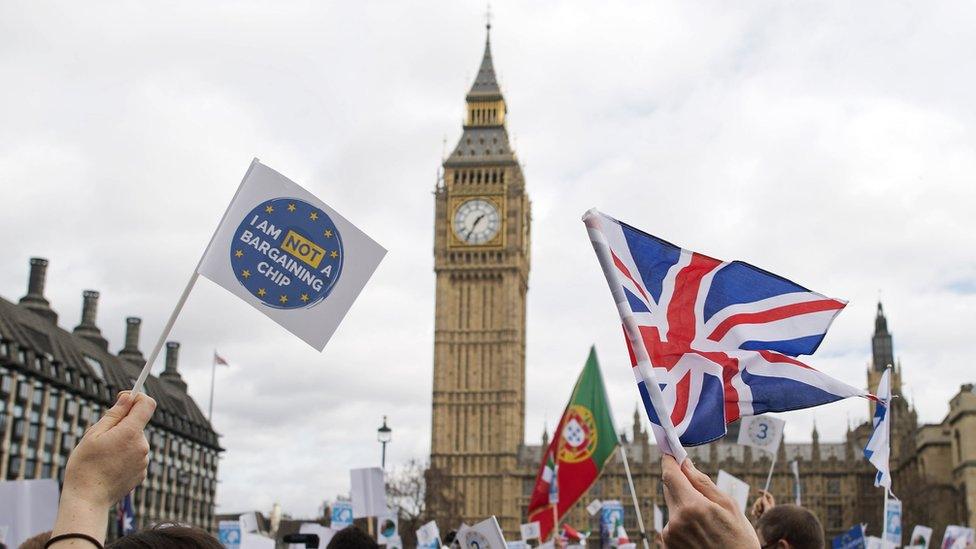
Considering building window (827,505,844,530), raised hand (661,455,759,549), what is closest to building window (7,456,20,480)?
building window (827,505,844,530)

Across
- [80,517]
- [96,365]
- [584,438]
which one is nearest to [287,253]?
[80,517]

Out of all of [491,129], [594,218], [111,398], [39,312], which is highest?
[491,129]

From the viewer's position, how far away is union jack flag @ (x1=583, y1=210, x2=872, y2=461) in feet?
14.2

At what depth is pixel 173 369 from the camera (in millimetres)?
85375

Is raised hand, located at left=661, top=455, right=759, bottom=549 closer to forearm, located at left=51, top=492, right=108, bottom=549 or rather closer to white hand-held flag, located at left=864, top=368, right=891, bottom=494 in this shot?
forearm, located at left=51, top=492, right=108, bottom=549

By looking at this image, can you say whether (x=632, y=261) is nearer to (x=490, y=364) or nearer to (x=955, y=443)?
(x=955, y=443)

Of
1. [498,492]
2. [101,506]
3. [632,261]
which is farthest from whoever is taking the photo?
[498,492]

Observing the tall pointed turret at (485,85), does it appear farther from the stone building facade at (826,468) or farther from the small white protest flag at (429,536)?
the small white protest flag at (429,536)

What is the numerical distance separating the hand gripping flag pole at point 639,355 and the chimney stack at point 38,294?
62929 mm

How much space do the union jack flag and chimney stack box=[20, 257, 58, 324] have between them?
61.8 metres

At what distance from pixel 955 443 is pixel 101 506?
6509 centimetres

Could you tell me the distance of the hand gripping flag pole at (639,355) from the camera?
8.77ft

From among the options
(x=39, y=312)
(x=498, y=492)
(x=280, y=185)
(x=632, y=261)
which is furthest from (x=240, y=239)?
(x=498, y=492)

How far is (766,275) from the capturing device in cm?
485
